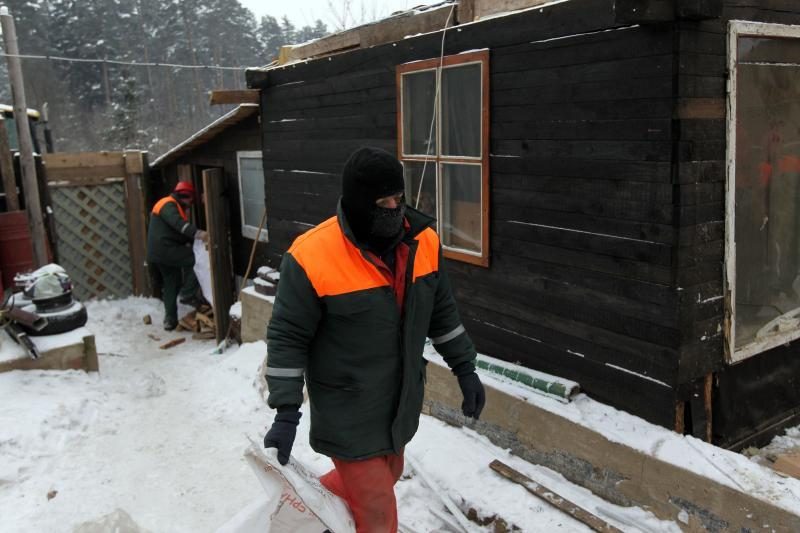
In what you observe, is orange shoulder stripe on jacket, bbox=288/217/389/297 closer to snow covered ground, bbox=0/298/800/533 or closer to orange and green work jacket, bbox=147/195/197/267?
snow covered ground, bbox=0/298/800/533

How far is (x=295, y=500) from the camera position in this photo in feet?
8.11

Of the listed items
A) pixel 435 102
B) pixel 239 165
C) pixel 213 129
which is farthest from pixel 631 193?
pixel 213 129

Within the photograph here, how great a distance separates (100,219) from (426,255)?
9.53 meters

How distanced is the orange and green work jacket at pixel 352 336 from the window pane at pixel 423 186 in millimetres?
2215

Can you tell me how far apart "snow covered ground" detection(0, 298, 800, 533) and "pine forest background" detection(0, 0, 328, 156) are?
26293 millimetres

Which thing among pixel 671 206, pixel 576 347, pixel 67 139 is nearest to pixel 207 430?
pixel 576 347

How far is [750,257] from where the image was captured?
12.0 feet

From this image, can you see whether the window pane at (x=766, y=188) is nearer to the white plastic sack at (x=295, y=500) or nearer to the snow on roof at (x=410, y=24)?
the snow on roof at (x=410, y=24)

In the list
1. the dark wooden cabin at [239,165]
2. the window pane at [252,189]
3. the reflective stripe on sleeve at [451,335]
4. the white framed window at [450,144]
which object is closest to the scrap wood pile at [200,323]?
the dark wooden cabin at [239,165]

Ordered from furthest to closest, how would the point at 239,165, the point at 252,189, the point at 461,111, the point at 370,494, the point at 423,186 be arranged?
the point at 239,165
the point at 252,189
the point at 423,186
the point at 461,111
the point at 370,494

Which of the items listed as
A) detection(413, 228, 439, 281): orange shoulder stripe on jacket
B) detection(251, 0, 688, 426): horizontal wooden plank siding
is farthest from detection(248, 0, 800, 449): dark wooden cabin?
detection(413, 228, 439, 281): orange shoulder stripe on jacket

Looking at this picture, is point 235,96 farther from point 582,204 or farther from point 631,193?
point 631,193

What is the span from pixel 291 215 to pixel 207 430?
266 cm

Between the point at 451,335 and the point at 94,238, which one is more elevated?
the point at 451,335
